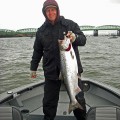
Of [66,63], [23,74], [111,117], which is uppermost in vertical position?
[66,63]

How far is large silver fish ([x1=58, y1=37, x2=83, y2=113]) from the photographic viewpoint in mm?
4641

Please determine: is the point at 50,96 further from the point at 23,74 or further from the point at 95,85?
the point at 23,74

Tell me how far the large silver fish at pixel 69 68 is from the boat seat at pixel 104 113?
2.19 ft

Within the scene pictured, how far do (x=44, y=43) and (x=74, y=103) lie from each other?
1288 millimetres

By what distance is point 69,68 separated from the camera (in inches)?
190

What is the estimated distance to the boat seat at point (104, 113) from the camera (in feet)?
14.2

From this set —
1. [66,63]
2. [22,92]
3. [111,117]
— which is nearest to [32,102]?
[22,92]

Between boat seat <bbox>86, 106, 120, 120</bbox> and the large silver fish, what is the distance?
67 cm

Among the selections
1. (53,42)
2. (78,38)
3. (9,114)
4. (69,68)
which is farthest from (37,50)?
(9,114)

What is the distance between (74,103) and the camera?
509cm

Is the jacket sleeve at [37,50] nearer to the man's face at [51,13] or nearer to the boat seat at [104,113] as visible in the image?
the man's face at [51,13]

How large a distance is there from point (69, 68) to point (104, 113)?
0.95m

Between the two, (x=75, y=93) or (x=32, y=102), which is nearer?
(x=75, y=93)

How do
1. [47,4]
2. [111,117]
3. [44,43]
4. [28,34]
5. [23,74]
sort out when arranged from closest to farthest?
[111,117] < [47,4] < [44,43] < [23,74] < [28,34]
